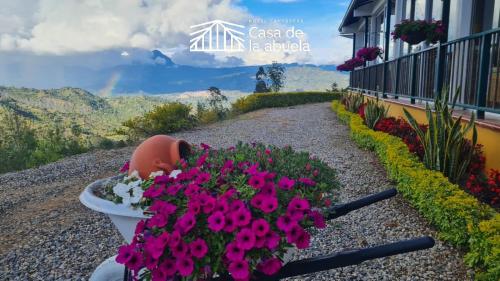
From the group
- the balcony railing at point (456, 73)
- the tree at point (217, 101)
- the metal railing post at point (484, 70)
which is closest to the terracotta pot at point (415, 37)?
the balcony railing at point (456, 73)

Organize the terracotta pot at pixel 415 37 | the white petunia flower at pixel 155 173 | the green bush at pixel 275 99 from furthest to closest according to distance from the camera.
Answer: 1. the green bush at pixel 275 99
2. the terracotta pot at pixel 415 37
3. the white petunia flower at pixel 155 173

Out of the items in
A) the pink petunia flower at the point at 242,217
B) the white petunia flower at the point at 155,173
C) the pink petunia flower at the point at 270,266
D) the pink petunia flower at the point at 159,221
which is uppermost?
the pink petunia flower at the point at 242,217

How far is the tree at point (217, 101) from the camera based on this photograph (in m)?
16.1

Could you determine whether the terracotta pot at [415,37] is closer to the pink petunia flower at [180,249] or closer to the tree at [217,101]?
the pink petunia flower at [180,249]

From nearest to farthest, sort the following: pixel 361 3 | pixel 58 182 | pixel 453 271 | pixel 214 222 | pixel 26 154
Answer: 1. pixel 214 222
2. pixel 453 271
3. pixel 58 182
4. pixel 26 154
5. pixel 361 3

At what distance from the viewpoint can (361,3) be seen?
48.8 ft

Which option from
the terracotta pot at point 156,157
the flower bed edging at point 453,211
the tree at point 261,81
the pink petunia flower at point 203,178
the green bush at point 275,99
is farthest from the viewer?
the tree at point 261,81

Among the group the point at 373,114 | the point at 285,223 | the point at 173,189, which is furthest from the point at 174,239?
the point at 373,114

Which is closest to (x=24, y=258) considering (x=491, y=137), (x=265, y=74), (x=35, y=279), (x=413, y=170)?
(x=35, y=279)

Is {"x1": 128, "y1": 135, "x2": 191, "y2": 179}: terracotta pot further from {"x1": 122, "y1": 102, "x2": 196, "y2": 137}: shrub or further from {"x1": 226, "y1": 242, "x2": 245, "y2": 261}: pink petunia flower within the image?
{"x1": 122, "y1": 102, "x2": 196, "y2": 137}: shrub

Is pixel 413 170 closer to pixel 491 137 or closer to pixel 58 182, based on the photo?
pixel 491 137

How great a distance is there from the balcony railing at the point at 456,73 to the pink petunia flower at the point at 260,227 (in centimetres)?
376

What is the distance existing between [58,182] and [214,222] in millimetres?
6195

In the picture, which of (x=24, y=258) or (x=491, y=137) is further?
(x=491, y=137)
